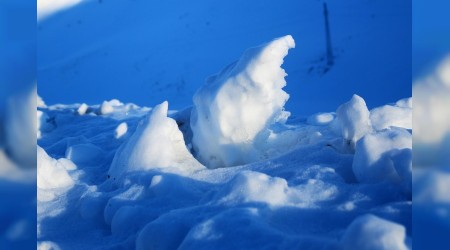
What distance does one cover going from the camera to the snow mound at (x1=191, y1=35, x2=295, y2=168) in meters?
2.37

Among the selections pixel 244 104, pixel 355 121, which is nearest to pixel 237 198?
pixel 355 121

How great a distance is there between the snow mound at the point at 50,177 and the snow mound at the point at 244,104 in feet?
2.44

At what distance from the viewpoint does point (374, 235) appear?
3.43 ft

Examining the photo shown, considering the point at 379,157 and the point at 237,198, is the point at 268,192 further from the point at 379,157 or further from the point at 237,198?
the point at 379,157

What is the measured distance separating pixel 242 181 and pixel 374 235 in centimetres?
62

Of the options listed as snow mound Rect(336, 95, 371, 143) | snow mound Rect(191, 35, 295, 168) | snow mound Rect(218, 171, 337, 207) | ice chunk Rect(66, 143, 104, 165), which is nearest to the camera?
snow mound Rect(218, 171, 337, 207)

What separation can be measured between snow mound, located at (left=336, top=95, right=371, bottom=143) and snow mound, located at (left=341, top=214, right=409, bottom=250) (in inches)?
36.5

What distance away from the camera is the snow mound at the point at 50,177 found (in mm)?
2256

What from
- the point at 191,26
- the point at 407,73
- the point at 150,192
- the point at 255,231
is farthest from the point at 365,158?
the point at 191,26

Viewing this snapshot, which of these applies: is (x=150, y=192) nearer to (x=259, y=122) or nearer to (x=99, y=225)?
(x=99, y=225)

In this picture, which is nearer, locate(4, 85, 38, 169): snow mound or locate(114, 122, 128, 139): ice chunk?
locate(4, 85, 38, 169): snow mound

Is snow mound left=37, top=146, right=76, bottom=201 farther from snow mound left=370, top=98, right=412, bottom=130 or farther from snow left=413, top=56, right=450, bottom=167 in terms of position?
snow left=413, top=56, right=450, bottom=167

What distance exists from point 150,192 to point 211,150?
68 centimetres

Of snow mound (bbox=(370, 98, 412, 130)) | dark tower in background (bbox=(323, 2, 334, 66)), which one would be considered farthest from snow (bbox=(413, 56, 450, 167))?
dark tower in background (bbox=(323, 2, 334, 66))
